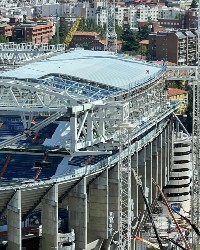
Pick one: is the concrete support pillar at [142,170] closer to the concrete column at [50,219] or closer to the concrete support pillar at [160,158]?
the concrete support pillar at [160,158]

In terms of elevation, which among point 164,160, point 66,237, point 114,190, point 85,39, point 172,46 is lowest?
point 164,160

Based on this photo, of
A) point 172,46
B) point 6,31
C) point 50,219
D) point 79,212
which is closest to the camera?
point 50,219

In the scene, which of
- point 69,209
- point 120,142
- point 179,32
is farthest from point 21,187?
point 179,32

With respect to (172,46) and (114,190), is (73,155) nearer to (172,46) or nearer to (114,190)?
(114,190)

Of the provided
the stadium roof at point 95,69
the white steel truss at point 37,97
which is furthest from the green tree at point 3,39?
the white steel truss at point 37,97

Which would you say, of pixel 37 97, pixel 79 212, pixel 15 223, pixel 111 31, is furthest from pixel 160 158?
pixel 111 31

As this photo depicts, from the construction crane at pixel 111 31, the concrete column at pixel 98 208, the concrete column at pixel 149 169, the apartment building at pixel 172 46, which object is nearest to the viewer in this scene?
the concrete column at pixel 98 208

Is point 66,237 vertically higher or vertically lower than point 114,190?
lower
